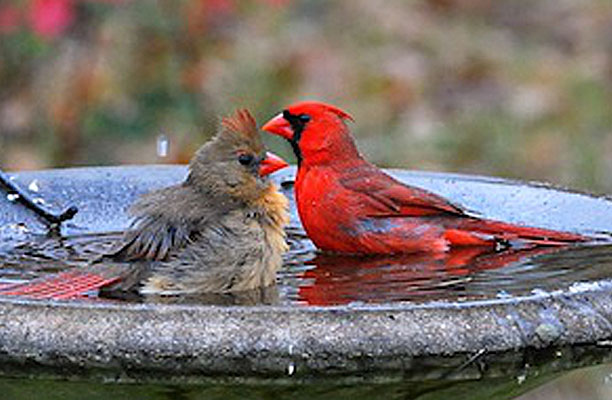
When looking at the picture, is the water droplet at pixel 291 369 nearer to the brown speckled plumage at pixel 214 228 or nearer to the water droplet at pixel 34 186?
the brown speckled plumage at pixel 214 228

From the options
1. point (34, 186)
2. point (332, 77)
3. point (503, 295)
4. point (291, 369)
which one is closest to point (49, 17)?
point (34, 186)

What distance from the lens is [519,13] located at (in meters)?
10.1

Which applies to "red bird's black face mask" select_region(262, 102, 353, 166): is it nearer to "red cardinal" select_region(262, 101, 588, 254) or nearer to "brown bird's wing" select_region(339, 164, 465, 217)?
"red cardinal" select_region(262, 101, 588, 254)

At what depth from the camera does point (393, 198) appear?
3.93 metres

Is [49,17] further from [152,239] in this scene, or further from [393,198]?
[152,239]

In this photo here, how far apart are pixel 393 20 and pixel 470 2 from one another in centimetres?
86

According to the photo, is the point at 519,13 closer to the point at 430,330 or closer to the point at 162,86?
the point at 162,86

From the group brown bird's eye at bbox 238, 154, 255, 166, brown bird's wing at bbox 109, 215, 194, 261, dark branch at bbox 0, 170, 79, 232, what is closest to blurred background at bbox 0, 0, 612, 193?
dark branch at bbox 0, 170, 79, 232

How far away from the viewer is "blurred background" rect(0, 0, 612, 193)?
6.21 m

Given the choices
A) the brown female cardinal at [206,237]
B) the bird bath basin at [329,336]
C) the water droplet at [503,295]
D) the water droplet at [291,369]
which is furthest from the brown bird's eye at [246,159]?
the water droplet at [291,369]

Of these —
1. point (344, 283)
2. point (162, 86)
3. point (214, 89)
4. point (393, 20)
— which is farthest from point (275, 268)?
point (393, 20)

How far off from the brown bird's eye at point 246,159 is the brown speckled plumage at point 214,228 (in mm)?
11

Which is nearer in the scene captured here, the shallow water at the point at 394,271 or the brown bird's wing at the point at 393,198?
the shallow water at the point at 394,271

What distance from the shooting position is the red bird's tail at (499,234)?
3.67 m
